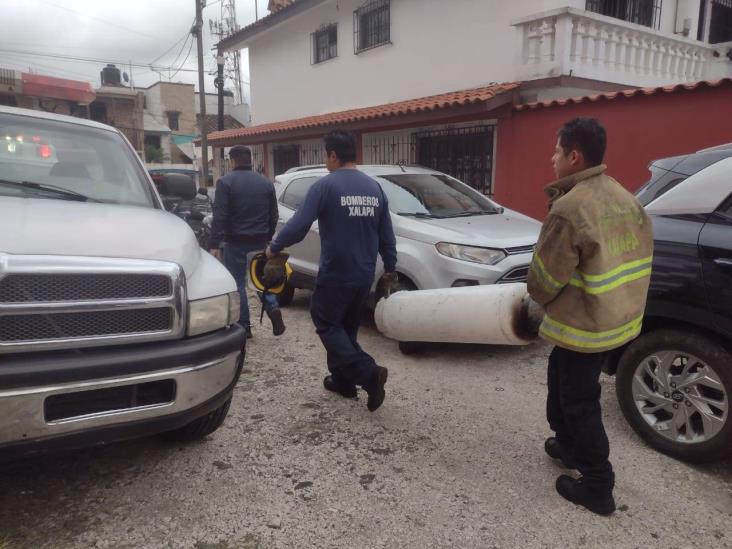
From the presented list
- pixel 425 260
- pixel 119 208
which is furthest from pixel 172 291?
pixel 425 260

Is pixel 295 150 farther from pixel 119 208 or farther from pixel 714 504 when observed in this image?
pixel 714 504

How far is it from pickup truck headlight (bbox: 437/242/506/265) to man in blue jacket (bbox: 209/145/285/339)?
5.16 feet

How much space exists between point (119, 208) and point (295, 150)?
11.8 m

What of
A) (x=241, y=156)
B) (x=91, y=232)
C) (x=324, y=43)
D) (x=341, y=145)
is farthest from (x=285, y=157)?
(x=91, y=232)

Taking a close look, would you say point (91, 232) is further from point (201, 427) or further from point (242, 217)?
point (242, 217)

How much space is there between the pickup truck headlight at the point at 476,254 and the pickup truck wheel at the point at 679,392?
4.99 feet

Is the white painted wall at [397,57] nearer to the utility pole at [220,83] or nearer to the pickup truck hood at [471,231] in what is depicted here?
the utility pole at [220,83]

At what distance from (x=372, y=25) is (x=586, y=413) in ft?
38.0

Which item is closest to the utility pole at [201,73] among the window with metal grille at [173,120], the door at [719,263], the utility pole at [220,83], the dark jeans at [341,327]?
the utility pole at [220,83]

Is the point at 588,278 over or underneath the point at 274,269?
over

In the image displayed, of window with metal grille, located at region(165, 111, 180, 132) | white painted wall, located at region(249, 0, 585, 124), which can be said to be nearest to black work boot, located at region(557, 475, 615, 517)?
white painted wall, located at region(249, 0, 585, 124)

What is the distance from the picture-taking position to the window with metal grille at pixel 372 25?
460 inches

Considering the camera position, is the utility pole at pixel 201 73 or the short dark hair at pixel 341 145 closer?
the short dark hair at pixel 341 145

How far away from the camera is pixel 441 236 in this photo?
4574mm
